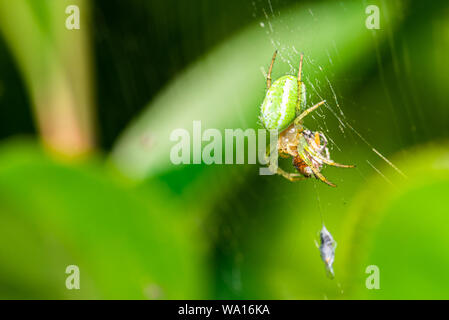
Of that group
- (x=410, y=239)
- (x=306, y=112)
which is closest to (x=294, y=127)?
(x=306, y=112)

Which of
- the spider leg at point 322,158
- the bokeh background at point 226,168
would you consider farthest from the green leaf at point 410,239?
the spider leg at point 322,158

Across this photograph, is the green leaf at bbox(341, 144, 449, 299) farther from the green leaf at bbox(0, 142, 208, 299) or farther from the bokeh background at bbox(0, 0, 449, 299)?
the green leaf at bbox(0, 142, 208, 299)

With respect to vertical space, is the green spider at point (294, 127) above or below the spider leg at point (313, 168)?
above

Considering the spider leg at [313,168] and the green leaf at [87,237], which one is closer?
the green leaf at [87,237]

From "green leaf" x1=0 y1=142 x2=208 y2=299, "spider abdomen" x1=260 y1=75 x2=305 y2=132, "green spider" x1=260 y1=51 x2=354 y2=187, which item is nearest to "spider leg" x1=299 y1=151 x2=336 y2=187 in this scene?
"green spider" x1=260 y1=51 x2=354 y2=187

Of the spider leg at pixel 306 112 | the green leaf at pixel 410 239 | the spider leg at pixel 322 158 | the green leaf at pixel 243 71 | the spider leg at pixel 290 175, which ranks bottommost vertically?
the green leaf at pixel 410 239

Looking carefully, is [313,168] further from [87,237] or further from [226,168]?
[87,237]

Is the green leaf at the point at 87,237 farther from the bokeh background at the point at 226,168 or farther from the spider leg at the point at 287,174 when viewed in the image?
the spider leg at the point at 287,174
